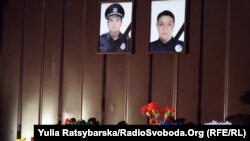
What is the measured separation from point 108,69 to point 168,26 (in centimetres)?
51

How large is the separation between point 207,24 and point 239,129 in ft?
2.97

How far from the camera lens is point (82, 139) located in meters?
1.60

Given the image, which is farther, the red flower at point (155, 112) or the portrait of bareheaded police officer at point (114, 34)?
the portrait of bareheaded police officer at point (114, 34)

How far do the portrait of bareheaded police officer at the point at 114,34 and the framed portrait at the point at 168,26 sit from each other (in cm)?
18

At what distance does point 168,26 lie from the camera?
7.81ft

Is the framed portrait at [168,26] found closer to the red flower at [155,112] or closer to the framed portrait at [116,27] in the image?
the framed portrait at [116,27]

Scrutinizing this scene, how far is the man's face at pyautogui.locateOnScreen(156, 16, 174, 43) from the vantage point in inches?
93.4

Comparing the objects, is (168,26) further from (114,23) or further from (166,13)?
(114,23)

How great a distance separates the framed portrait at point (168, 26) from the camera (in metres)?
2.34

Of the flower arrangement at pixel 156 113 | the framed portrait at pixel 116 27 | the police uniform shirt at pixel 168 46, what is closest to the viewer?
the flower arrangement at pixel 156 113

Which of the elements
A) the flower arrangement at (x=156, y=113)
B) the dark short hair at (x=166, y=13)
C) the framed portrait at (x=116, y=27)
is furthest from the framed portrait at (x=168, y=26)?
the flower arrangement at (x=156, y=113)

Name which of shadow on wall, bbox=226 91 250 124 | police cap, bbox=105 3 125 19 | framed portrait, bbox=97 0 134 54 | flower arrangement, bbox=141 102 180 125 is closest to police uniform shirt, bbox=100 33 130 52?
framed portrait, bbox=97 0 134 54

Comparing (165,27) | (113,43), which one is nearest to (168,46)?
(165,27)

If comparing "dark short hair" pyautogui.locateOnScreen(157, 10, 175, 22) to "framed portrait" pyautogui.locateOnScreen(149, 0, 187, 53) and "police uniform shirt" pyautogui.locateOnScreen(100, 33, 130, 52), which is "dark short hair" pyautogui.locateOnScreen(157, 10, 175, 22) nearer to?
"framed portrait" pyautogui.locateOnScreen(149, 0, 187, 53)
